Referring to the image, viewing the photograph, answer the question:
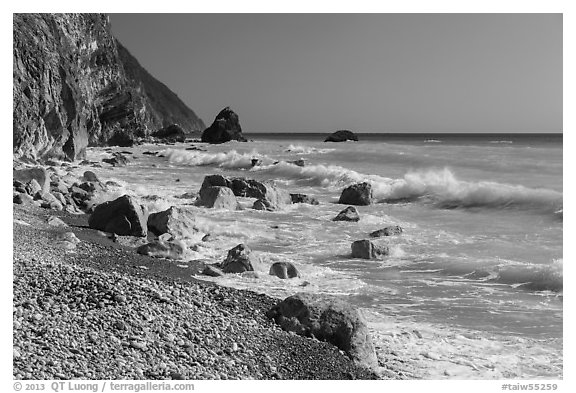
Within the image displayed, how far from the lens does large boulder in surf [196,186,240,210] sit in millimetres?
16516

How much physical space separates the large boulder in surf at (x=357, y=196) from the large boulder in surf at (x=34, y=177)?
30.8ft

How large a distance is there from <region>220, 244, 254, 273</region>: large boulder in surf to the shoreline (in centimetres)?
127

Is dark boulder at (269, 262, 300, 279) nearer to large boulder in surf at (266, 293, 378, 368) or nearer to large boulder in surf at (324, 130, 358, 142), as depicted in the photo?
large boulder in surf at (266, 293, 378, 368)

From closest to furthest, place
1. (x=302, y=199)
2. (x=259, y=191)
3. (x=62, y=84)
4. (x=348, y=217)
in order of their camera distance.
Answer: (x=348, y=217) < (x=259, y=191) < (x=302, y=199) < (x=62, y=84)

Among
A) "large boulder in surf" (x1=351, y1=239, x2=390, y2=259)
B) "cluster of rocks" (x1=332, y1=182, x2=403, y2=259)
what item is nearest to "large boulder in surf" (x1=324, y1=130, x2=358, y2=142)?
"cluster of rocks" (x1=332, y1=182, x2=403, y2=259)

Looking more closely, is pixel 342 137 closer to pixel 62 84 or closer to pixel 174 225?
pixel 62 84

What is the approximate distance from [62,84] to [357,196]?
49.2 feet

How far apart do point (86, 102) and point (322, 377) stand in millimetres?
30981

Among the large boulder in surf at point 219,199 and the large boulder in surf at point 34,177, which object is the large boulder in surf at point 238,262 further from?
the large boulder in surf at point 219,199

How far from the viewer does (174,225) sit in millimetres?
12156

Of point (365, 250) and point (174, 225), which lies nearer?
point (365, 250)

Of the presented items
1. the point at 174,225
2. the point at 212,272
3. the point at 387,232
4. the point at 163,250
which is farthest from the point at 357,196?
the point at 212,272

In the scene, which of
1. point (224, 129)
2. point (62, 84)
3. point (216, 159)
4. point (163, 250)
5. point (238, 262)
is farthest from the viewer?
point (224, 129)
